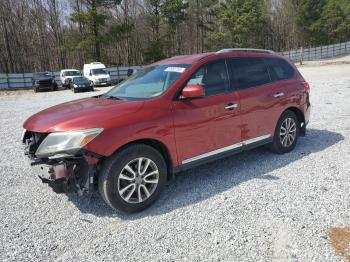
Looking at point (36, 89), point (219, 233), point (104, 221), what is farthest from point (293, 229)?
point (36, 89)

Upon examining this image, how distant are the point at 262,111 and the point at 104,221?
9.28 feet

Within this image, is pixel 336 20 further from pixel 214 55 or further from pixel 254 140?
pixel 214 55

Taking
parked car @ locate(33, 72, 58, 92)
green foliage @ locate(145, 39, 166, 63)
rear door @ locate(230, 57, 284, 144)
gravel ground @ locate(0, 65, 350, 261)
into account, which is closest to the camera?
gravel ground @ locate(0, 65, 350, 261)

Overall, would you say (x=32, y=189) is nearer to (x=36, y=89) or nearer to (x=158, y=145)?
(x=158, y=145)

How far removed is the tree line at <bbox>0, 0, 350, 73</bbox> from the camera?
35.7m

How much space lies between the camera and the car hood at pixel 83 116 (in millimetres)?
3408

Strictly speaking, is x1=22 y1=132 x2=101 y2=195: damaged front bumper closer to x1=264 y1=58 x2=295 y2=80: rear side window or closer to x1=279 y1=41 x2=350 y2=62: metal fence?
x1=264 y1=58 x2=295 y2=80: rear side window

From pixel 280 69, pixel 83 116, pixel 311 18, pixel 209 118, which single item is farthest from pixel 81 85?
pixel 311 18

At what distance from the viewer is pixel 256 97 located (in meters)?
4.79

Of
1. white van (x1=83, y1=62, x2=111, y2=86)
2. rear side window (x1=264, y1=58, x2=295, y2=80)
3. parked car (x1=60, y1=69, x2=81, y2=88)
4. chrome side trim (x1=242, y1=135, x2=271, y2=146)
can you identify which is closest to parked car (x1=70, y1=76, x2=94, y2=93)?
white van (x1=83, y1=62, x2=111, y2=86)

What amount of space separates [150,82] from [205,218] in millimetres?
1982

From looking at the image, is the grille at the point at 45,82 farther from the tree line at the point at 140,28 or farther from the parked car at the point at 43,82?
the tree line at the point at 140,28

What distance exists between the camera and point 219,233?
3180mm

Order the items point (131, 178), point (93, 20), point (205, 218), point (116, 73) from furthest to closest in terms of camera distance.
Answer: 1. point (116, 73)
2. point (93, 20)
3. point (131, 178)
4. point (205, 218)
